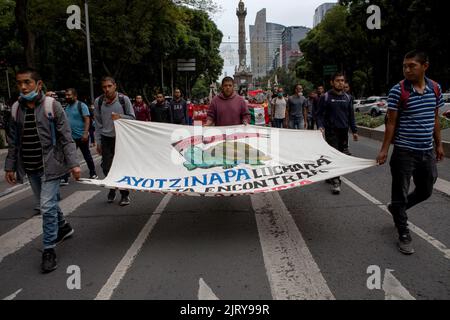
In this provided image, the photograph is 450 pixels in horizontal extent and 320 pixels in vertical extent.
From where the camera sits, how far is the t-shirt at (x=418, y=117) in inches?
169

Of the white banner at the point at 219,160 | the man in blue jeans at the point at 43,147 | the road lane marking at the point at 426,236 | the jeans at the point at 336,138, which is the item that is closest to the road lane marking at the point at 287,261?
the white banner at the point at 219,160

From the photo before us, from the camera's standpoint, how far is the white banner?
16.0 ft

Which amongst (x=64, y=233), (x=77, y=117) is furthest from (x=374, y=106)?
(x=64, y=233)

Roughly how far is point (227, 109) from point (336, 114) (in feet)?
7.09

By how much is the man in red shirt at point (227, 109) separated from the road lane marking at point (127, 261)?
5.61 feet

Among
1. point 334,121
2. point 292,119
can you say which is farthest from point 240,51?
point 334,121

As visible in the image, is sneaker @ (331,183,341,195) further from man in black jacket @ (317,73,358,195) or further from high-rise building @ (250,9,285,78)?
high-rise building @ (250,9,285,78)

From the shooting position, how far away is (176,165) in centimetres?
539

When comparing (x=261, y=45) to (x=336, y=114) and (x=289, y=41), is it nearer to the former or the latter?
(x=289, y=41)

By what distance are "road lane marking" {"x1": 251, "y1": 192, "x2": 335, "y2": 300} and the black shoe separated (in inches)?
85.7

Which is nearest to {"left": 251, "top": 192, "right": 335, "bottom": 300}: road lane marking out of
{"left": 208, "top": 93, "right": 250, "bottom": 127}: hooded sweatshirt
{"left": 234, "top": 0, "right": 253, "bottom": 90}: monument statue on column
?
{"left": 208, "top": 93, "right": 250, "bottom": 127}: hooded sweatshirt

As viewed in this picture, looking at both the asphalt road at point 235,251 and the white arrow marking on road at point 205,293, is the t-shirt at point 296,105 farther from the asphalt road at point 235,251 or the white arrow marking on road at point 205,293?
the white arrow marking on road at point 205,293

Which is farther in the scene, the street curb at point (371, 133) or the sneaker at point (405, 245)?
the street curb at point (371, 133)

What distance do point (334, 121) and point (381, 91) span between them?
48.4 meters
